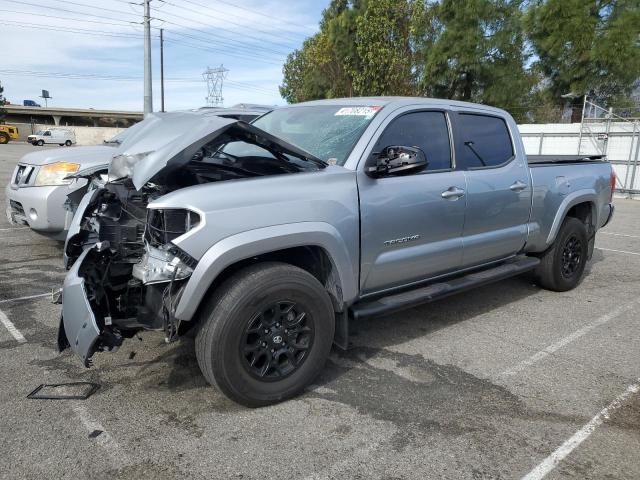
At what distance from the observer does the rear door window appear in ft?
14.4

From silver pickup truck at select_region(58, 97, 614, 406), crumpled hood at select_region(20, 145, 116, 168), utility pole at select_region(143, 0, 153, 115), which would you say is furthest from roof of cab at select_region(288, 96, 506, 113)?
utility pole at select_region(143, 0, 153, 115)

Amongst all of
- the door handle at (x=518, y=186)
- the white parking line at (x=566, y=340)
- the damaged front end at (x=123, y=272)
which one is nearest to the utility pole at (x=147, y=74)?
the damaged front end at (x=123, y=272)

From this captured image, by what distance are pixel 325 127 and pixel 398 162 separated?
834 millimetres

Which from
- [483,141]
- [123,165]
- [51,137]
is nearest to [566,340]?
[483,141]

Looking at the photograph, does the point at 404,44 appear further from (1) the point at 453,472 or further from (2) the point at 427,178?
(1) the point at 453,472

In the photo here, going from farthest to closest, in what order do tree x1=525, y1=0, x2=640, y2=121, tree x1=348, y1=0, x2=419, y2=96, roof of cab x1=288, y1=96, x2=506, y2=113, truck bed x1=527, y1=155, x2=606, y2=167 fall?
tree x1=348, y1=0, x2=419, y2=96
tree x1=525, y1=0, x2=640, y2=121
truck bed x1=527, y1=155, x2=606, y2=167
roof of cab x1=288, y1=96, x2=506, y2=113

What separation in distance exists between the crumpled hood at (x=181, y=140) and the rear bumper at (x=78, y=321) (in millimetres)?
655

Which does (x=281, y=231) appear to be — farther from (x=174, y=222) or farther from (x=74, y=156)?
(x=74, y=156)

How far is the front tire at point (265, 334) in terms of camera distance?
2912mm

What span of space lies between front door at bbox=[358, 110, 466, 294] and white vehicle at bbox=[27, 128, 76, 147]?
5293 centimetres

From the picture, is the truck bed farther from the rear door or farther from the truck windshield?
the truck windshield

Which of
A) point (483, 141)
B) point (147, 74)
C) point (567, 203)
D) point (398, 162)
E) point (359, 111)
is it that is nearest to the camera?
point (398, 162)

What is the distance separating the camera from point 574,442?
292 cm

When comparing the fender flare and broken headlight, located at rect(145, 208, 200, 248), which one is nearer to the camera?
broken headlight, located at rect(145, 208, 200, 248)
